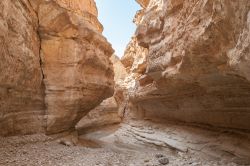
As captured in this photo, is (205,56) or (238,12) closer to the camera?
(238,12)

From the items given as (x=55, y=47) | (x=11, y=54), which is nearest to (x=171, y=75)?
(x=55, y=47)

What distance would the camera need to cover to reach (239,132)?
27.5ft

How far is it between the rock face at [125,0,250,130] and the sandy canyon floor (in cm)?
61

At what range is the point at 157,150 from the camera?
414 inches

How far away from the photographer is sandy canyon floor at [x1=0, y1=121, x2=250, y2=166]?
715 centimetres

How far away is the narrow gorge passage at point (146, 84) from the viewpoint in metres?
6.47

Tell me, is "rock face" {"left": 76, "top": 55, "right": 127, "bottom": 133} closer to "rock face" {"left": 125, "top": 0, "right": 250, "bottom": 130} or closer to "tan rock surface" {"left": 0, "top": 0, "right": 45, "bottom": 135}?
"rock face" {"left": 125, "top": 0, "right": 250, "bottom": 130}

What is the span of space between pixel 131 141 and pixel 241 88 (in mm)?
6683

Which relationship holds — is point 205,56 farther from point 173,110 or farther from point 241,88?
point 173,110

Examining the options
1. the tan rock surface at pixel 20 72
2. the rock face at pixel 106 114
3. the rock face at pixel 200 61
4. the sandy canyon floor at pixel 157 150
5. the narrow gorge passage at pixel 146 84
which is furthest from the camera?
the rock face at pixel 106 114

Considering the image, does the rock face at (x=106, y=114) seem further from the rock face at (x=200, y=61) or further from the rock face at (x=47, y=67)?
the rock face at (x=200, y=61)

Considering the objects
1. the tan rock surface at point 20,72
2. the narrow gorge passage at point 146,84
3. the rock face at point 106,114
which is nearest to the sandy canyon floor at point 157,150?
the narrow gorge passage at point 146,84

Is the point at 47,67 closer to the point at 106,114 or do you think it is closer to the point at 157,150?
the point at 157,150

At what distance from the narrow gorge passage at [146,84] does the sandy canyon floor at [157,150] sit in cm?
4
